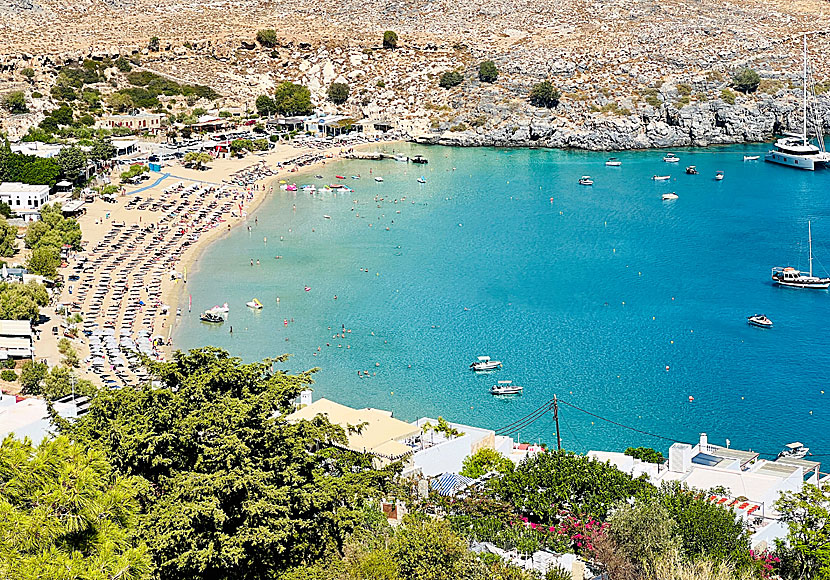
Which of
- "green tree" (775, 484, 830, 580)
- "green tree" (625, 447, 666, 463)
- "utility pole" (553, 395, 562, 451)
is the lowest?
"utility pole" (553, 395, 562, 451)

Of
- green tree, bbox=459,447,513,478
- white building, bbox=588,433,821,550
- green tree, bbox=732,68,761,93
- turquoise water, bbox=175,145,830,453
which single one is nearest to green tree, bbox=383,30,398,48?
green tree, bbox=732,68,761,93

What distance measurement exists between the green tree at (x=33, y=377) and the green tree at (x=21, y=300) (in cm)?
544

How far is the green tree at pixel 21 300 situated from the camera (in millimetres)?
47875

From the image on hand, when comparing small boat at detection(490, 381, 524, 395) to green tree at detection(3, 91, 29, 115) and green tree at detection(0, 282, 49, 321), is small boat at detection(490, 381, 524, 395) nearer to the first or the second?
green tree at detection(0, 282, 49, 321)

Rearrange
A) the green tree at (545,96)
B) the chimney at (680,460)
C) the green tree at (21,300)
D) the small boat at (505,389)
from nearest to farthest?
the chimney at (680,460) → the small boat at (505,389) → the green tree at (21,300) → the green tree at (545,96)

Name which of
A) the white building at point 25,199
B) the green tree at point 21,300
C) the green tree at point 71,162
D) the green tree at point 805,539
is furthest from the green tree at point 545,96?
the green tree at point 805,539

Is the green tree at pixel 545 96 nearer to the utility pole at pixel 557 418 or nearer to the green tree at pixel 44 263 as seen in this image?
the green tree at pixel 44 263

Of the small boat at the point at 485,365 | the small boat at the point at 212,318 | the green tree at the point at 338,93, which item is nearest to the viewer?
the small boat at the point at 485,365

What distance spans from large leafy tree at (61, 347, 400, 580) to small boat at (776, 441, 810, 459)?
65.3 ft

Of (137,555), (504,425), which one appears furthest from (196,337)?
(137,555)

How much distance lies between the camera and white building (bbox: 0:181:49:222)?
2731 inches

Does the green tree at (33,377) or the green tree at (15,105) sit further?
the green tree at (15,105)

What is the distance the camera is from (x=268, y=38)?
124 metres

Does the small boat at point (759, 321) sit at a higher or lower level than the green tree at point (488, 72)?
lower
